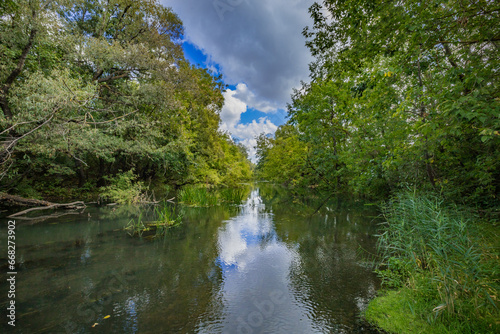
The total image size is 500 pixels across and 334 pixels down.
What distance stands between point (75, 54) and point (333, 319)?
45.2ft

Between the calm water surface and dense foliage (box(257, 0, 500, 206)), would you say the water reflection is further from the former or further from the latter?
dense foliage (box(257, 0, 500, 206))

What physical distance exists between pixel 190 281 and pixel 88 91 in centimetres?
859

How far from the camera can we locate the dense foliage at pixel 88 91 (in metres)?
6.78

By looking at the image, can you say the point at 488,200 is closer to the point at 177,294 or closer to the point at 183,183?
the point at 177,294

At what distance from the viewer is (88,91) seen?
7.98m

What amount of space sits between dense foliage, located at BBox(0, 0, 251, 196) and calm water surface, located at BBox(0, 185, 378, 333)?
2.95 metres

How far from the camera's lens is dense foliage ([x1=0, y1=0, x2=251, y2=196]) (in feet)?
22.2

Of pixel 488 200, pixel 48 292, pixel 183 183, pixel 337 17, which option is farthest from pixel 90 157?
pixel 488 200

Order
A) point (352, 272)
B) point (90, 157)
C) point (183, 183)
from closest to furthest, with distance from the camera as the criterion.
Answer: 1. point (352, 272)
2. point (90, 157)
3. point (183, 183)

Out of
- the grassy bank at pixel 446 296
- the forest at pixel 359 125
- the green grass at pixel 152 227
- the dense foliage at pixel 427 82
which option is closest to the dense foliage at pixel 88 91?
the forest at pixel 359 125

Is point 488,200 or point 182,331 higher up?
point 488,200

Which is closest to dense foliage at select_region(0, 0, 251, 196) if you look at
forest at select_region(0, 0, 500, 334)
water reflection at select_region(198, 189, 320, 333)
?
forest at select_region(0, 0, 500, 334)

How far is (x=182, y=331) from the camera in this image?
2254mm

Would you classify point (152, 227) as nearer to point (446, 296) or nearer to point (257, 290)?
point (257, 290)
